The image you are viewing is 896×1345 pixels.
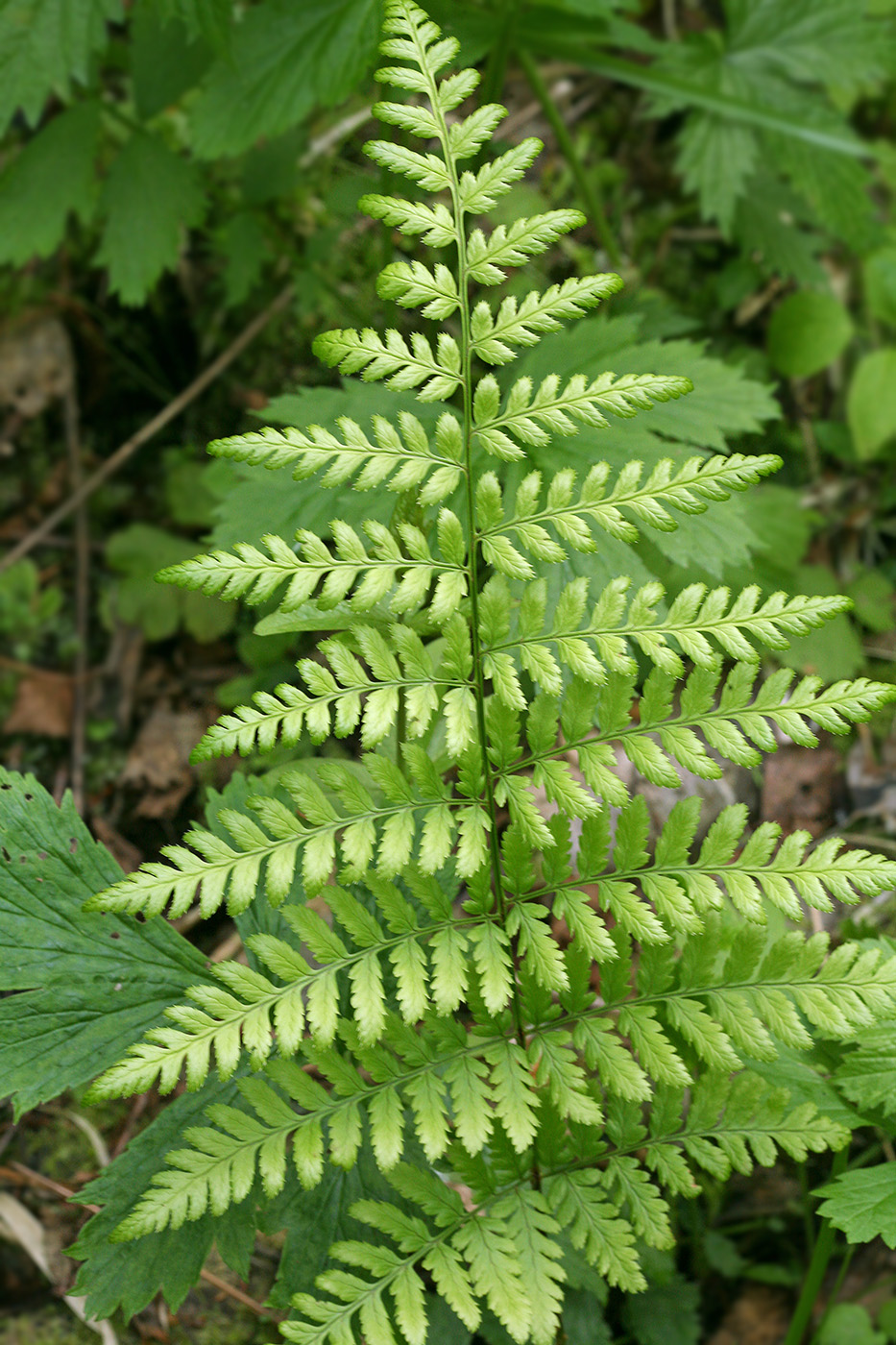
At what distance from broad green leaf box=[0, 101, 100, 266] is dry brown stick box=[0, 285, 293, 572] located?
2.05 feet

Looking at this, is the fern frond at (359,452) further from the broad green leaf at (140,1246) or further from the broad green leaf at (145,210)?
the broad green leaf at (145,210)

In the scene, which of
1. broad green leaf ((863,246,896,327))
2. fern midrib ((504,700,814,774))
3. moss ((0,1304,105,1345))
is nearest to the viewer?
fern midrib ((504,700,814,774))

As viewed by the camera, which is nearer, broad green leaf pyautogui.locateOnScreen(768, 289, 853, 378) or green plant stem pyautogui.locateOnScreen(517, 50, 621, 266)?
Result: green plant stem pyautogui.locateOnScreen(517, 50, 621, 266)

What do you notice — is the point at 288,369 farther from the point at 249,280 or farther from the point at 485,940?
the point at 485,940

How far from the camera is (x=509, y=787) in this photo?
1259mm

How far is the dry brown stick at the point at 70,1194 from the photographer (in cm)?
186

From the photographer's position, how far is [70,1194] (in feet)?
6.07

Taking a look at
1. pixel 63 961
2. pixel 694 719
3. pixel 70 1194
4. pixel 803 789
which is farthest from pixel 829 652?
pixel 70 1194

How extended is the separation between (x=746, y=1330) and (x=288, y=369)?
10.1ft

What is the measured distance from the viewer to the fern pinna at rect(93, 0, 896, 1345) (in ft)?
3.80

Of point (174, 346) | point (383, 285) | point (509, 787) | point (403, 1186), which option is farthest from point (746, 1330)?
point (174, 346)

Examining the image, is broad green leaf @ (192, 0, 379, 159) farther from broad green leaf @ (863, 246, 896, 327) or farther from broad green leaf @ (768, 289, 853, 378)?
broad green leaf @ (863, 246, 896, 327)

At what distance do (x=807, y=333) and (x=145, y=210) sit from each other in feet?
6.97

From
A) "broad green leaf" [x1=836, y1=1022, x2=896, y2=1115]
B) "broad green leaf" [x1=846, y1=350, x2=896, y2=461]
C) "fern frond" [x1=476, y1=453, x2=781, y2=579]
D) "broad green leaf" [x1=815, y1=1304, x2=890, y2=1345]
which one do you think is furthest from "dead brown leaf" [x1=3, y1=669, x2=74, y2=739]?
"broad green leaf" [x1=846, y1=350, x2=896, y2=461]
